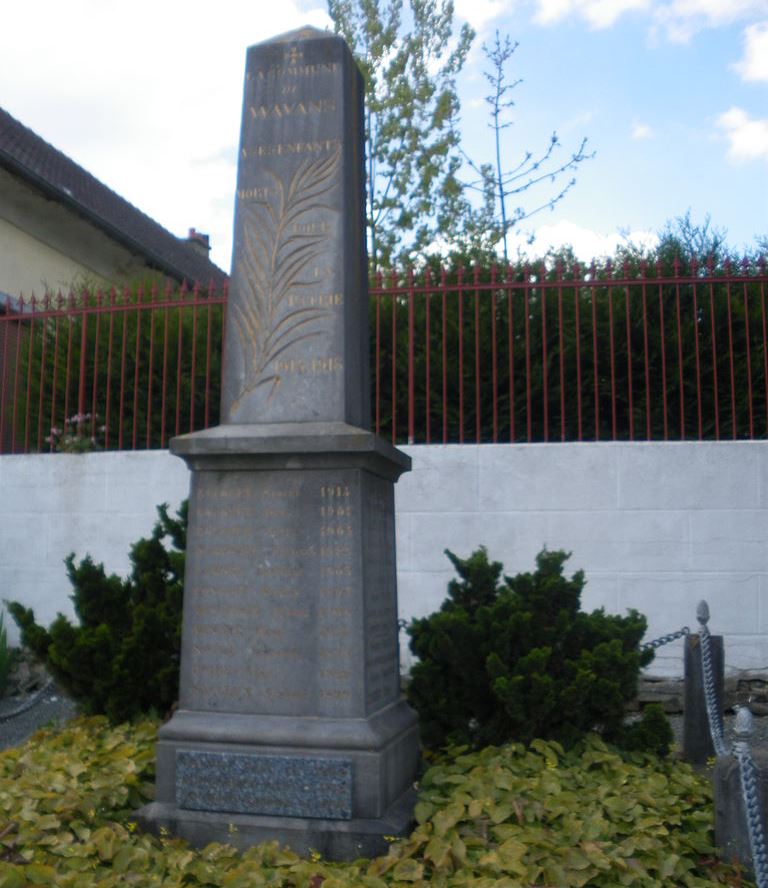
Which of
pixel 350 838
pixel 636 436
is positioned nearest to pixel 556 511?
pixel 636 436

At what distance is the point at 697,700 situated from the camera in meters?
5.06

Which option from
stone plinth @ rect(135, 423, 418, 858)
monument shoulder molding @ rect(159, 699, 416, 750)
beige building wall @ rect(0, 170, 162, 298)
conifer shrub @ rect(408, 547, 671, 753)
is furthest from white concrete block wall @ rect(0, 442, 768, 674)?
beige building wall @ rect(0, 170, 162, 298)

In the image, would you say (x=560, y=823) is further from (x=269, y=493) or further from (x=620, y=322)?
(x=620, y=322)

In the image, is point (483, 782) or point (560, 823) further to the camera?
point (483, 782)

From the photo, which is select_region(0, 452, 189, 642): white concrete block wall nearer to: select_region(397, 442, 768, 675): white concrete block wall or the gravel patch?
the gravel patch

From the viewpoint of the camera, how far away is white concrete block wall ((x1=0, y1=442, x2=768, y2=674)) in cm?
628

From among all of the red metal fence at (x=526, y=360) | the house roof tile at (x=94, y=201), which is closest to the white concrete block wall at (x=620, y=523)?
the red metal fence at (x=526, y=360)

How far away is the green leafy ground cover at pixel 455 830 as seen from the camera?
11.0 feet

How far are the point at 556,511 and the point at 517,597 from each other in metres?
1.89

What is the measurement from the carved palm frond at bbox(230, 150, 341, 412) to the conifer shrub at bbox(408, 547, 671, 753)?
1.45 metres

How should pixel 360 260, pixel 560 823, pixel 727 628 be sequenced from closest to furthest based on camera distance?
pixel 560 823
pixel 360 260
pixel 727 628

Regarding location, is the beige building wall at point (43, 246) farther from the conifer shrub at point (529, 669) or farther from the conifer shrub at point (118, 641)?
the conifer shrub at point (529, 669)

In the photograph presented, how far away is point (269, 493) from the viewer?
397 centimetres

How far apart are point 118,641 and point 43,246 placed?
9510mm
